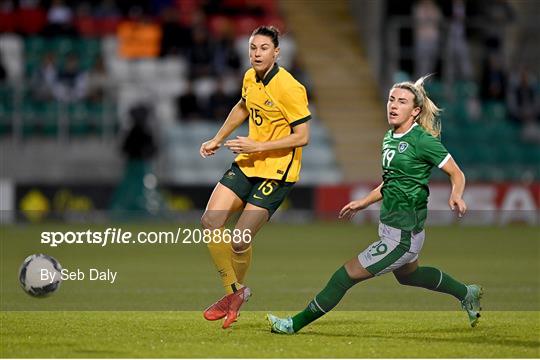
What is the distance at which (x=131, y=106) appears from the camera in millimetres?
22891

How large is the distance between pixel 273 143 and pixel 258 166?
33cm

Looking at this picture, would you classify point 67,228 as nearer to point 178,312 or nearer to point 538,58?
point 178,312

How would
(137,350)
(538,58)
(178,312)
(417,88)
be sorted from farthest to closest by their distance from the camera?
(538,58)
(178,312)
(417,88)
(137,350)

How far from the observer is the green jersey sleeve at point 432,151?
8.83m

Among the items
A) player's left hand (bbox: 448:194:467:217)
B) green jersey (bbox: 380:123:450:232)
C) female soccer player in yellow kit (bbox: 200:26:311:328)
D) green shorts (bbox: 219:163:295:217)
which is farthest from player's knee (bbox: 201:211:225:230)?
player's left hand (bbox: 448:194:467:217)

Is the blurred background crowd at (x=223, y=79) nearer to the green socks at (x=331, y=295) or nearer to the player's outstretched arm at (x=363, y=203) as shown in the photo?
the player's outstretched arm at (x=363, y=203)

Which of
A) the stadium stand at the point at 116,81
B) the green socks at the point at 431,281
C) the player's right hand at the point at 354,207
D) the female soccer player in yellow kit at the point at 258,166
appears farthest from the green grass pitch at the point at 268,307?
the stadium stand at the point at 116,81

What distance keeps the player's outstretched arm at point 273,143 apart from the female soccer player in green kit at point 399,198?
65cm

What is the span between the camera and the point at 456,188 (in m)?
8.48

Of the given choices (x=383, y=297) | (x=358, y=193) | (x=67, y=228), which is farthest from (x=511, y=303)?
(x=358, y=193)

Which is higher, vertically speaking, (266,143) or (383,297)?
(266,143)

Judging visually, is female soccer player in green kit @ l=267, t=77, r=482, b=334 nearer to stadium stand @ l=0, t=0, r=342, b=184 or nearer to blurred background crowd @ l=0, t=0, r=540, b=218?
blurred background crowd @ l=0, t=0, r=540, b=218

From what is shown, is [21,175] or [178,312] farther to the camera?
[21,175]

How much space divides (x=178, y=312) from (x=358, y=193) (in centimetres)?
1299
